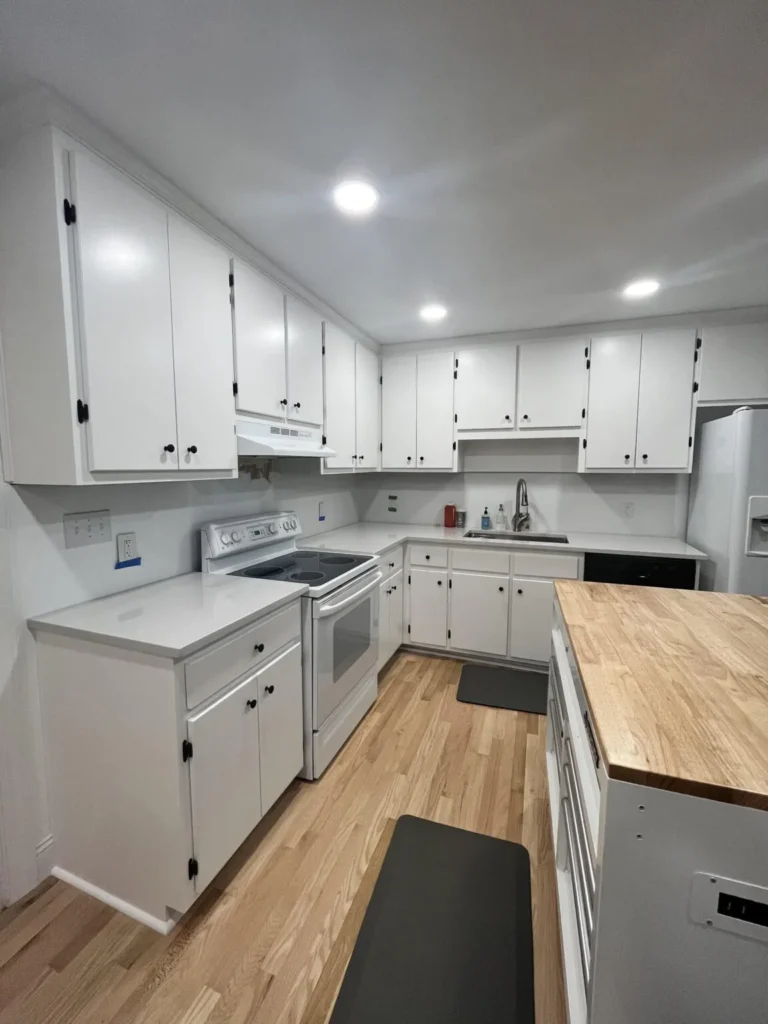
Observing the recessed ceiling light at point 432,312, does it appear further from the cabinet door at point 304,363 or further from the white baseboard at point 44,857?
the white baseboard at point 44,857

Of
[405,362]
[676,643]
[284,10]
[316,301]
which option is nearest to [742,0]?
[284,10]

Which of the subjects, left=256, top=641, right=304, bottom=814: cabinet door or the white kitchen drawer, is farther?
the white kitchen drawer

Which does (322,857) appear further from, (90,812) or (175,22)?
(175,22)

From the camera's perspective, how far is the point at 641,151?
4.31ft

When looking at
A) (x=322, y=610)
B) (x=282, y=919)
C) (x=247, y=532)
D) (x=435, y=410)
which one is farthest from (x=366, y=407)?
(x=282, y=919)

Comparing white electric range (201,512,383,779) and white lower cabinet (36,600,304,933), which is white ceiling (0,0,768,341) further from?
white lower cabinet (36,600,304,933)

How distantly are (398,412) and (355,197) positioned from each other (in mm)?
1928

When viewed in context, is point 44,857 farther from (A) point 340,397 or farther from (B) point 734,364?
(B) point 734,364

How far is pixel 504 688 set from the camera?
109 inches

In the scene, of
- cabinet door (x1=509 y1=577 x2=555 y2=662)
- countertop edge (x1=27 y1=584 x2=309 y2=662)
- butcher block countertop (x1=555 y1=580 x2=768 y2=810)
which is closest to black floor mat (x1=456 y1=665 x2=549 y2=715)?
cabinet door (x1=509 y1=577 x2=555 y2=662)

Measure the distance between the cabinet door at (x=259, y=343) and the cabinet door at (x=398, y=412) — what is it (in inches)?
53.5

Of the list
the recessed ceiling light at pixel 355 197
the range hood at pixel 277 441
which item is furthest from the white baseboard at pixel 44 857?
the recessed ceiling light at pixel 355 197

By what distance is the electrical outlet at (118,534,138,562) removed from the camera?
1.68 meters

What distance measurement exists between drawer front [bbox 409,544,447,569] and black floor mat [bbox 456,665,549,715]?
0.79m
